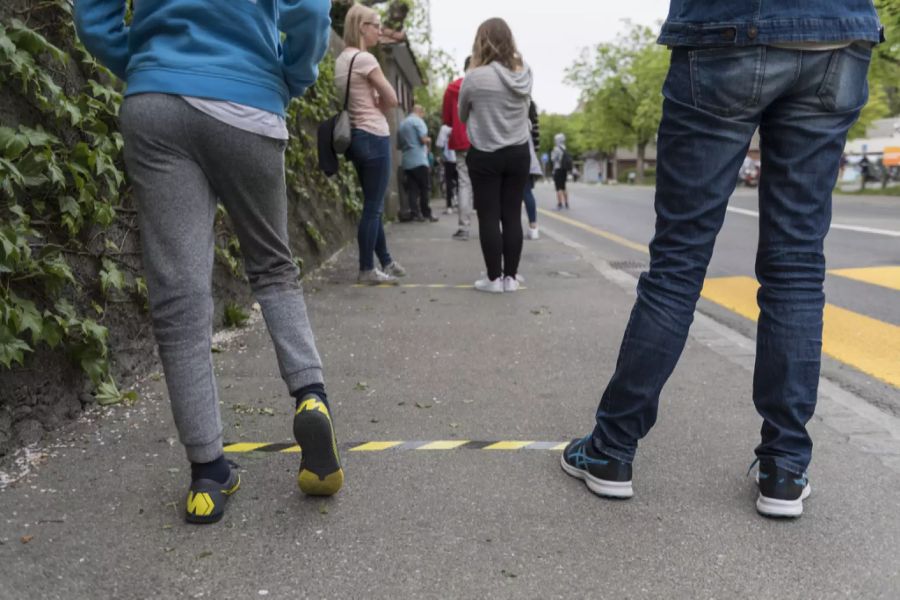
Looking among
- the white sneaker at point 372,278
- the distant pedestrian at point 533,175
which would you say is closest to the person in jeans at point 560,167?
the distant pedestrian at point 533,175

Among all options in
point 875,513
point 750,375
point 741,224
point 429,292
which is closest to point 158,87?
point 875,513

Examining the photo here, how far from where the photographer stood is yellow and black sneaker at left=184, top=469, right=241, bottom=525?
2.24 m

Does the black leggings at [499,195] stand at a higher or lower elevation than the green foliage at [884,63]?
lower

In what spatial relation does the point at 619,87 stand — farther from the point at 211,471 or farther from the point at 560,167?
the point at 211,471

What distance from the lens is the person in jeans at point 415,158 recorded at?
1192 cm

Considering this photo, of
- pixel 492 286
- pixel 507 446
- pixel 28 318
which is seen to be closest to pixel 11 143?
pixel 28 318

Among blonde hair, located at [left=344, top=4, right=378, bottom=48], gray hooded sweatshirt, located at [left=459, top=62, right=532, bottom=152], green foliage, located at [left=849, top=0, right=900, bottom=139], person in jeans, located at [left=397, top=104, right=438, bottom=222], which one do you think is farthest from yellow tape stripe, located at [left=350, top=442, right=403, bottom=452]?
green foliage, located at [left=849, top=0, right=900, bottom=139]

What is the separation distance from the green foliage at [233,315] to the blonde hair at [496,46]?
253cm

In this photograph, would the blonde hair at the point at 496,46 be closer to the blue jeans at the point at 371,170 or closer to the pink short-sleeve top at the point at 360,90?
the pink short-sleeve top at the point at 360,90

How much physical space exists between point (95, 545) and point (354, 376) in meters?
1.75

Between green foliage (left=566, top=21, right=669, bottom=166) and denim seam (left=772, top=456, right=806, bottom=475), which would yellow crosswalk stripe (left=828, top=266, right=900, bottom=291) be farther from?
green foliage (left=566, top=21, right=669, bottom=166)

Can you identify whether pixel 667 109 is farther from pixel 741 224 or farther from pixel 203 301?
pixel 741 224

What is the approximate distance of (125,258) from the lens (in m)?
3.43

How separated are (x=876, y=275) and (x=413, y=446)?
5878mm
